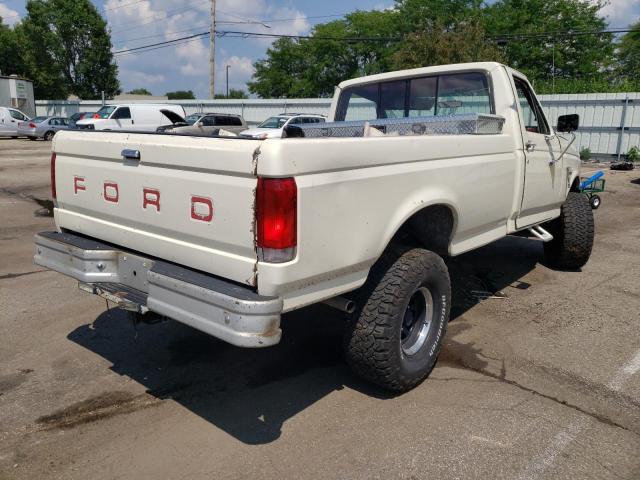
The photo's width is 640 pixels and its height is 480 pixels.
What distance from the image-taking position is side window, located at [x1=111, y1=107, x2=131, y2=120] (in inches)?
877

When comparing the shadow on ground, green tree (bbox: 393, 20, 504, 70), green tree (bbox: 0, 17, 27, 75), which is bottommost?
the shadow on ground

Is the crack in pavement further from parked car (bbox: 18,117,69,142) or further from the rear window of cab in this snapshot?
parked car (bbox: 18,117,69,142)

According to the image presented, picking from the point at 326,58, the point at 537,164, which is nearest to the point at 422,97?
the point at 537,164

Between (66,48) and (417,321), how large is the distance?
5136cm

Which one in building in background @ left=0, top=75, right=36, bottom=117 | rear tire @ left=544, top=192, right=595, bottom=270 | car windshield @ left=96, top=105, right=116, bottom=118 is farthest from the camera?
building in background @ left=0, top=75, right=36, bottom=117

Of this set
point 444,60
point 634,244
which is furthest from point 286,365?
point 444,60

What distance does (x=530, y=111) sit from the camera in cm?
516

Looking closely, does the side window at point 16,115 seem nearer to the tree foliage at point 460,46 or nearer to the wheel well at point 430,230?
the tree foliage at point 460,46

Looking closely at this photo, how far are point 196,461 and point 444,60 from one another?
823 inches

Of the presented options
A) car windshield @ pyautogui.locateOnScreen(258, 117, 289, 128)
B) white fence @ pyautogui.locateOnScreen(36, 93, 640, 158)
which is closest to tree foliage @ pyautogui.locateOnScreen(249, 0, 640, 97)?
white fence @ pyautogui.locateOnScreen(36, 93, 640, 158)

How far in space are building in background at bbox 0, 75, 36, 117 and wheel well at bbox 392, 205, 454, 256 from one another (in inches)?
1645

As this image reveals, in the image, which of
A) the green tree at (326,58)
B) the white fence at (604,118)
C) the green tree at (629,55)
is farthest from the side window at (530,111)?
the green tree at (326,58)

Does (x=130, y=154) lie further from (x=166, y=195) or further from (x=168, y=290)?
(x=168, y=290)

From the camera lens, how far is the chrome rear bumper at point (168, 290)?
247cm
